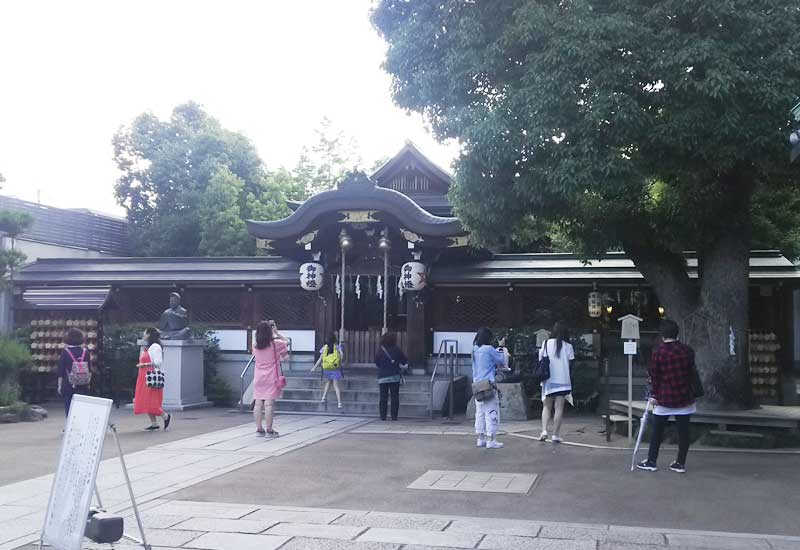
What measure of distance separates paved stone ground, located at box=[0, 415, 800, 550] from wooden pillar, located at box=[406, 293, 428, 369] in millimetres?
6354

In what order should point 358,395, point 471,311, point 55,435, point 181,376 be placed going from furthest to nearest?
point 471,311 < point 181,376 < point 358,395 < point 55,435

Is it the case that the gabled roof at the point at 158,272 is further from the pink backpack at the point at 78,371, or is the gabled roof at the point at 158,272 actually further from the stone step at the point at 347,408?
the pink backpack at the point at 78,371

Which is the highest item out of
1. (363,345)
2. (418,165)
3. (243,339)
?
(418,165)

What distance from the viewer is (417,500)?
25.9ft

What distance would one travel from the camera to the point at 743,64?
1003 cm

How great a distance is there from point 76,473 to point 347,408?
414 inches

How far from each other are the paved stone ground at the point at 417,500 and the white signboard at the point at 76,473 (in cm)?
85

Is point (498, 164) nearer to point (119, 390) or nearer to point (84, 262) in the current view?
point (119, 390)

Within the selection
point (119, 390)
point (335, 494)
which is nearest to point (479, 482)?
point (335, 494)

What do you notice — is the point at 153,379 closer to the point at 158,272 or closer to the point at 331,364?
the point at 331,364

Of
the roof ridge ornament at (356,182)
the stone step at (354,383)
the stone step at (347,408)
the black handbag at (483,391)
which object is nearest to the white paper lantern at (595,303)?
the stone step at (354,383)

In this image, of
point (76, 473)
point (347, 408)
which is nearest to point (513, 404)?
point (347, 408)

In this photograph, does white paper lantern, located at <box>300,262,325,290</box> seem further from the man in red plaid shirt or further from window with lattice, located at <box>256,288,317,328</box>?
the man in red plaid shirt

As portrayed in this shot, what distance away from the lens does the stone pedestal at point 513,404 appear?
48.8 ft
